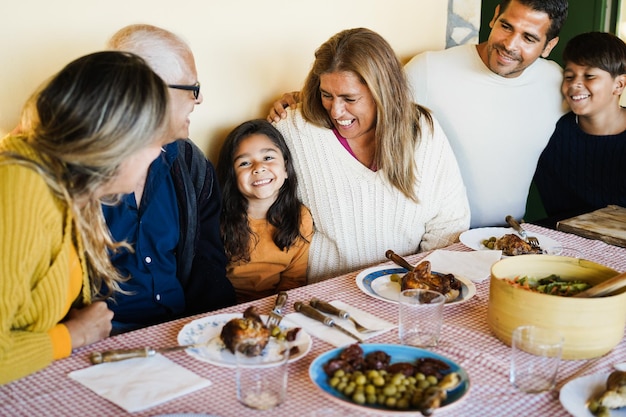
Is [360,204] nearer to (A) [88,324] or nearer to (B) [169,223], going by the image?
(B) [169,223]

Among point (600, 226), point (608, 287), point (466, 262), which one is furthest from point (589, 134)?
point (608, 287)

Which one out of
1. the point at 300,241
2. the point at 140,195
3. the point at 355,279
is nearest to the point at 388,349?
the point at 355,279

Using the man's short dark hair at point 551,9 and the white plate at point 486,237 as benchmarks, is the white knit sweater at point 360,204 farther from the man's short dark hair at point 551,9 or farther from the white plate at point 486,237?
the man's short dark hair at point 551,9

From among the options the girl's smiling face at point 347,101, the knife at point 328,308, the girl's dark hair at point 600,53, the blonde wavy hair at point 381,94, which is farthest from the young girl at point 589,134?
the knife at point 328,308

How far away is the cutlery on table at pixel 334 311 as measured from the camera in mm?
1704

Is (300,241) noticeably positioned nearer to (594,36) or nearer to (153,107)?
(153,107)

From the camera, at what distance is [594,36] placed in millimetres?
3076

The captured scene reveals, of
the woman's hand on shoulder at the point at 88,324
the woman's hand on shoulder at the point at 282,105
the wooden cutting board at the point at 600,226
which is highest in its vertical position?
the woman's hand on shoulder at the point at 282,105

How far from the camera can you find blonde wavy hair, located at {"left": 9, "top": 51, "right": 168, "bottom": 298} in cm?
143

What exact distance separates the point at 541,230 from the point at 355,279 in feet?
2.96

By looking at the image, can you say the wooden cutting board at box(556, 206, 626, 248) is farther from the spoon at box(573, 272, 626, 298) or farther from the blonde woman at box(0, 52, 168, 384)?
the blonde woman at box(0, 52, 168, 384)

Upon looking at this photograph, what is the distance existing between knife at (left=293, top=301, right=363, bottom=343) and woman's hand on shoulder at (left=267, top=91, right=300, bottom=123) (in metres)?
1.11

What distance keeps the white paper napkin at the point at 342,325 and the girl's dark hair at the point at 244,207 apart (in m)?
0.83

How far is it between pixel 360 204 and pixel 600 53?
1.26 metres
